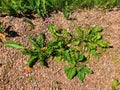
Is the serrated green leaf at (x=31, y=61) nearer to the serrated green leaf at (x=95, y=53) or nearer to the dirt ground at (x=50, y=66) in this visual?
the dirt ground at (x=50, y=66)

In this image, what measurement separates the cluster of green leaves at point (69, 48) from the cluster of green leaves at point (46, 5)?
406 mm

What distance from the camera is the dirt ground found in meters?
4.68

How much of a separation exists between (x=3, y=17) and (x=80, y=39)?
1.31 m

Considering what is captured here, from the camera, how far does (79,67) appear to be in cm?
488

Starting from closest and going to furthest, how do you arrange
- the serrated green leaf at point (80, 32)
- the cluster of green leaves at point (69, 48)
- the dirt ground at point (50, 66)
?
the dirt ground at point (50, 66) < the cluster of green leaves at point (69, 48) < the serrated green leaf at point (80, 32)

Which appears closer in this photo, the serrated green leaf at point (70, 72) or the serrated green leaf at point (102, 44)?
the serrated green leaf at point (70, 72)

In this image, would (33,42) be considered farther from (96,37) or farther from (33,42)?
(96,37)

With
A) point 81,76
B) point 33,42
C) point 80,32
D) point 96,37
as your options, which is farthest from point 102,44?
point 33,42

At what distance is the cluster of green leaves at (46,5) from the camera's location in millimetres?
5188

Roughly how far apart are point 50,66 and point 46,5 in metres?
1.14

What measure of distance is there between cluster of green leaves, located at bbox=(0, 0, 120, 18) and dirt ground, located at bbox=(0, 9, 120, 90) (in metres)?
0.13

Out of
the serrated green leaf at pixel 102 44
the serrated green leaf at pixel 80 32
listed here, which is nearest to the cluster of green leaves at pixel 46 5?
the serrated green leaf at pixel 80 32

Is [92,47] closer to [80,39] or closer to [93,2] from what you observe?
[80,39]

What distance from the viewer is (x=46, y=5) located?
5383 mm
